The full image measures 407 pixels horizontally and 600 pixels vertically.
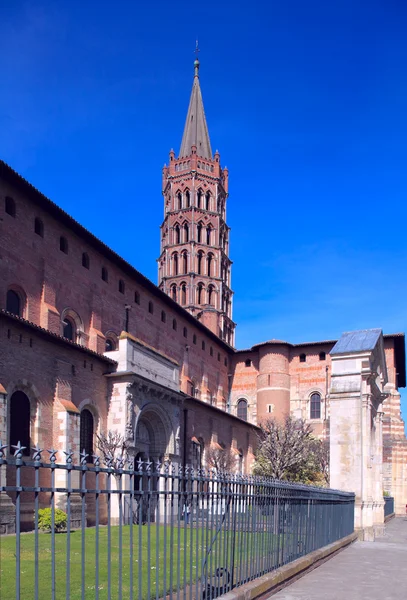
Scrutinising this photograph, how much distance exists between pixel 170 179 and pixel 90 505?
159 ft

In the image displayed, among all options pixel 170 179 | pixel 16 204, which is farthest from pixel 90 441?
pixel 170 179

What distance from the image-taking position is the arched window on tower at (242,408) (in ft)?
175

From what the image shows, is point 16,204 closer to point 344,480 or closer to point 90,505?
point 90,505

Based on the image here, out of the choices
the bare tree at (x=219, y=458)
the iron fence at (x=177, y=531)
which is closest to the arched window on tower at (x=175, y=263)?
the bare tree at (x=219, y=458)

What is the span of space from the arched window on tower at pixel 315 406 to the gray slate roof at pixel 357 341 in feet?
105

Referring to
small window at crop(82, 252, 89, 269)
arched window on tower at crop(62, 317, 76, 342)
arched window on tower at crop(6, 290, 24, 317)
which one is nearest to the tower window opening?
small window at crop(82, 252, 89, 269)

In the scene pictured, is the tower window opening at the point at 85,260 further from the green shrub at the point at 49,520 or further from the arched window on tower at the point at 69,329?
the green shrub at the point at 49,520

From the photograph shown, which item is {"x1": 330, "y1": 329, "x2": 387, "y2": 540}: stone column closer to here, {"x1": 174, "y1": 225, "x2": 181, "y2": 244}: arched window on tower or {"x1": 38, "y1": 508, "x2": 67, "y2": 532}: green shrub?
{"x1": 38, "y1": 508, "x2": 67, "y2": 532}: green shrub

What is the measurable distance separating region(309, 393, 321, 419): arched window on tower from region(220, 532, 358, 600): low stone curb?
126ft

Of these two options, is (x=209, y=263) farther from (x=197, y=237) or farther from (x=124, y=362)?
(x=124, y=362)

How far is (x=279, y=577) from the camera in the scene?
8.95 metres

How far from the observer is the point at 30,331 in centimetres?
2038

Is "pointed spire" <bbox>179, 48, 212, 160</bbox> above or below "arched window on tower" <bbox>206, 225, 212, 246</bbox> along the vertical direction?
above

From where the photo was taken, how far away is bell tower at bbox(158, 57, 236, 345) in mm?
61375
